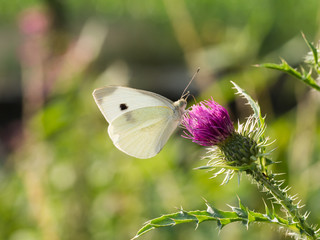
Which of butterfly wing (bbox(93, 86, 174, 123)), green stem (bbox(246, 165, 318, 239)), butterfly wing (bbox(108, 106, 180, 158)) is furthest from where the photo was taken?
butterfly wing (bbox(93, 86, 174, 123))

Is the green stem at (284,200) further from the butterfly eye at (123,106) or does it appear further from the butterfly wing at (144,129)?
→ the butterfly eye at (123,106)

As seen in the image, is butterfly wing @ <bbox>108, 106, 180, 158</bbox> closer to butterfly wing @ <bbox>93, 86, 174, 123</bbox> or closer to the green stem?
butterfly wing @ <bbox>93, 86, 174, 123</bbox>

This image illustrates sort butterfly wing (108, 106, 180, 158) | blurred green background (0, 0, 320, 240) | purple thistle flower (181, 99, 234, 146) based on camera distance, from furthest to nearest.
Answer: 1. blurred green background (0, 0, 320, 240)
2. butterfly wing (108, 106, 180, 158)
3. purple thistle flower (181, 99, 234, 146)

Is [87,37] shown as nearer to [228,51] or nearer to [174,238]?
[228,51]

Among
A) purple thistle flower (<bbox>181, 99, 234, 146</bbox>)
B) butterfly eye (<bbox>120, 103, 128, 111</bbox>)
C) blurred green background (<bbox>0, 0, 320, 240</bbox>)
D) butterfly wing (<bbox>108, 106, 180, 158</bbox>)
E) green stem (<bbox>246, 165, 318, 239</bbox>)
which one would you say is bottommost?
blurred green background (<bbox>0, 0, 320, 240</bbox>)

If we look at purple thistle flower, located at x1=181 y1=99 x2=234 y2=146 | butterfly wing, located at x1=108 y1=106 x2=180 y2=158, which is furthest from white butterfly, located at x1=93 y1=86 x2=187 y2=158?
purple thistle flower, located at x1=181 y1=99 x2=234 y2=146

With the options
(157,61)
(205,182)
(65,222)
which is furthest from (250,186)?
(157,61)

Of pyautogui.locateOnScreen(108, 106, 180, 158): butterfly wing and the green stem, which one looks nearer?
the green stem

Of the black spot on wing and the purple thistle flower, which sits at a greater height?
the purple thistle flower

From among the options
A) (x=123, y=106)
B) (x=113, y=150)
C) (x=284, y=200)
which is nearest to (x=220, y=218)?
(x=284, y=200)

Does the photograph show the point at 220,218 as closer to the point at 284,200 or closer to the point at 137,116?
the point at 284,200
